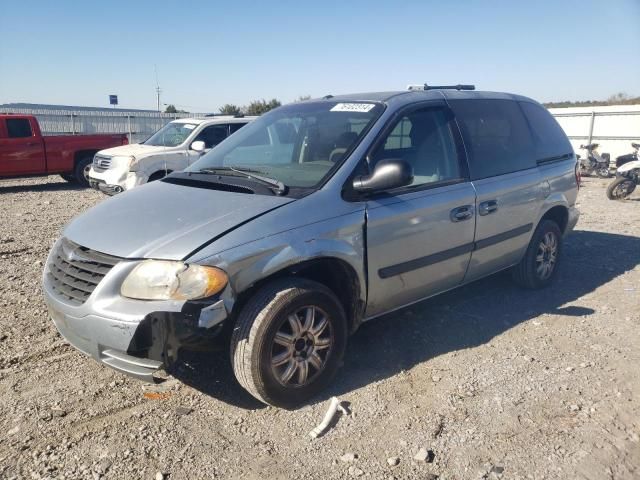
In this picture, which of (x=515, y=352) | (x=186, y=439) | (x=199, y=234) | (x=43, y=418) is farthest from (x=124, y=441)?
(x=515, y=352)

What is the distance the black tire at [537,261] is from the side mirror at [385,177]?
2230 millimetres

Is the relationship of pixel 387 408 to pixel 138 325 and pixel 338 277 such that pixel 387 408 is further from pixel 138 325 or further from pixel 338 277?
pixel 138 325

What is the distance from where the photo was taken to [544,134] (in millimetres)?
5137

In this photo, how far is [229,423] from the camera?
3.01 m

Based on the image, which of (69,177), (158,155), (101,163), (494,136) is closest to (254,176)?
(494,136)

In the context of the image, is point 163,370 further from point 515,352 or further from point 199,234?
point 515,352

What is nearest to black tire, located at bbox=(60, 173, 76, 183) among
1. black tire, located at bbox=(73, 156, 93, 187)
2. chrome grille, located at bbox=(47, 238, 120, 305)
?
black tire, located at bbox=(73, 156, 93, 187)

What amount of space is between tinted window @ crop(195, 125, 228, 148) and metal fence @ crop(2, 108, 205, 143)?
35.0ft

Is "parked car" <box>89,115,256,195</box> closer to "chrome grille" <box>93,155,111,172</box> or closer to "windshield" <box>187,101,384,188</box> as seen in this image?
"chrome grille" <box>93,155,111,172</box>

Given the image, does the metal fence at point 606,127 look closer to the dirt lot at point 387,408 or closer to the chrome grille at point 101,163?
the chrome grille at point 101,163

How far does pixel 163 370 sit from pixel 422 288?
191cm

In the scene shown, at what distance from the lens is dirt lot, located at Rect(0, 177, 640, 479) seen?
266 centimetres

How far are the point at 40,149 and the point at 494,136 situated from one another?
11.7 m

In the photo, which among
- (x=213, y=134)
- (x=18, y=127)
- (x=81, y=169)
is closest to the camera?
(x=213, y=134)
